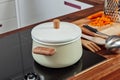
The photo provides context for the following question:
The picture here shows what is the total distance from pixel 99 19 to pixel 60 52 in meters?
0.39

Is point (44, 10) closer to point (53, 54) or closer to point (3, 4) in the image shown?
point (3, 4)

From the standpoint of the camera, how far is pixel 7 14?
2.17 metres

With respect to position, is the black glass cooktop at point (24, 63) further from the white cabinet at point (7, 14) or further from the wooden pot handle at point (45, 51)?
the white cabinet at point (7, 14)

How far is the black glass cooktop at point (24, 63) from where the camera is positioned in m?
0.71

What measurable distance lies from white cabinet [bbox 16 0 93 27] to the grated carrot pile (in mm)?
566

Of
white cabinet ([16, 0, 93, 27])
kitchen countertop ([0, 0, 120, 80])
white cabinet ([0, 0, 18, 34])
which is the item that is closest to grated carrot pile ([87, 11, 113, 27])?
kitchen countertop ([0, 0, 120, 80])

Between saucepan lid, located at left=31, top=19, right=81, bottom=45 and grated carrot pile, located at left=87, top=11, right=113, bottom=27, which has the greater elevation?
saucepan lid, located at left=31, top=19, right=81, bottom=45

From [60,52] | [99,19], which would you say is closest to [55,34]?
[60,52]

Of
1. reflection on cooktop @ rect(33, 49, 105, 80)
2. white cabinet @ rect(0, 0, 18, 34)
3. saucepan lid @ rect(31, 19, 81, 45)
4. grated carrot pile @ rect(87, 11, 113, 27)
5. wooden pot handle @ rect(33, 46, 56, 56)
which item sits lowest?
white cabinet @ rect(0, 0, 18, 34)

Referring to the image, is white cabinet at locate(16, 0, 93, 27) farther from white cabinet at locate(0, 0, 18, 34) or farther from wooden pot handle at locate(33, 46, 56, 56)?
wooden pot handle at locate(33, 46, 56, 56)

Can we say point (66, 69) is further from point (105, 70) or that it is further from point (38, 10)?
point (38, 10)

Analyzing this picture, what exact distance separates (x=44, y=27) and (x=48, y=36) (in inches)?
2.4

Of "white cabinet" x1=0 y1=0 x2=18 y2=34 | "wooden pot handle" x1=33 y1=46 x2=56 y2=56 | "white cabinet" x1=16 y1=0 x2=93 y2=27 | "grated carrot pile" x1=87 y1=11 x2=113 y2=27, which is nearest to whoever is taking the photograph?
"wooden pot handle" x1=33 y1=46 x2=56 y2=56

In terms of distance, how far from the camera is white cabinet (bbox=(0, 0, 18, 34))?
2123 mm
